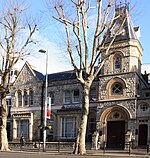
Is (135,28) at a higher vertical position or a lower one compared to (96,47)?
higher

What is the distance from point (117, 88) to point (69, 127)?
8.08 m

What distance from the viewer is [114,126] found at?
36594 mm

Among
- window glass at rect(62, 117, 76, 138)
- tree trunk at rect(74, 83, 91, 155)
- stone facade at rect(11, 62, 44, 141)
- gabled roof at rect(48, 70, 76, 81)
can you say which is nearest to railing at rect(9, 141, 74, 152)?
window glass at rect(62, 117, 76, 138)

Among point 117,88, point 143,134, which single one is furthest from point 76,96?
point 143,134

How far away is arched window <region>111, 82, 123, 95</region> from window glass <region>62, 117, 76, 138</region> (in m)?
6.29

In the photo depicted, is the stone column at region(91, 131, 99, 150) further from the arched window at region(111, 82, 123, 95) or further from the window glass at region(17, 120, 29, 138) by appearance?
the window glass at region(17, 120, 29, 138)

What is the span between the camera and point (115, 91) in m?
36.7

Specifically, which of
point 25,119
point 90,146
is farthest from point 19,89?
point 90,146

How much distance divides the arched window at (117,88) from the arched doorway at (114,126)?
1.64 meters

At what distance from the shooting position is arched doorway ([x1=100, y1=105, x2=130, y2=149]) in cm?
3581

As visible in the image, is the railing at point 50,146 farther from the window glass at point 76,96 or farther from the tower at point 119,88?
the window glass at point 76,96

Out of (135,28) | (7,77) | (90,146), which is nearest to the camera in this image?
(7,77)

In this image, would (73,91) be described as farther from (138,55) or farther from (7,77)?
(7,77)

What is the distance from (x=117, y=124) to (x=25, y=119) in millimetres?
13873
